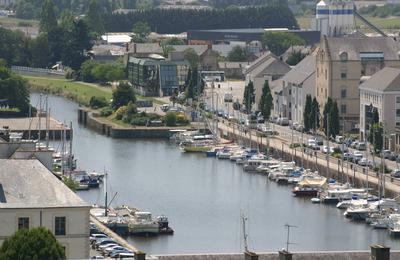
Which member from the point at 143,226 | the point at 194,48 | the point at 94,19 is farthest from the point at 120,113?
the point at 94,19

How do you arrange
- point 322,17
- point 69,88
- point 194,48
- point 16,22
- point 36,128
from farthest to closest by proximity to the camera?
point 16,22 → point 322,17 → point 194,48 → point 69,88 → point 36,128

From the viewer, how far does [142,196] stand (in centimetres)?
4041

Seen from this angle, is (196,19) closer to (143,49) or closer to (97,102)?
(143,49)

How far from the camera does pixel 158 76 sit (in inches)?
2645

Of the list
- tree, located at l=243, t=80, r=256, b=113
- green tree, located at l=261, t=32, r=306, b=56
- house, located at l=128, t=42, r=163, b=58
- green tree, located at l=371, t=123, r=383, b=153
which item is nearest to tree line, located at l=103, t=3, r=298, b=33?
green tree, located at l=261, t=32, r=306, b=56

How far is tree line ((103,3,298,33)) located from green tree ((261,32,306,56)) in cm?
1421

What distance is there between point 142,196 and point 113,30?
5837 cm

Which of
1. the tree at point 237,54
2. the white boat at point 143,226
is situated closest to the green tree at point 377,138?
the white boat at point 143,226

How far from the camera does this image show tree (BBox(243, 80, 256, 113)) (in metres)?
58.7

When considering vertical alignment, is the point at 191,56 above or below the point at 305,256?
above

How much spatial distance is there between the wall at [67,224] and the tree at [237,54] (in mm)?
55465

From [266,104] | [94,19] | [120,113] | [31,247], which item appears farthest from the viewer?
[94,19]

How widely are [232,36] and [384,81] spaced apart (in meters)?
40.8

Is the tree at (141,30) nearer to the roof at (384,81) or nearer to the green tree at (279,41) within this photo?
the green tree at (279,41)
